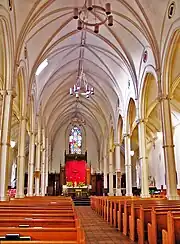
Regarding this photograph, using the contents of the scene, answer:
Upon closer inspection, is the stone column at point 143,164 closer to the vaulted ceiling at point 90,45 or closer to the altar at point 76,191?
the vaulted ceiling at point 90,45

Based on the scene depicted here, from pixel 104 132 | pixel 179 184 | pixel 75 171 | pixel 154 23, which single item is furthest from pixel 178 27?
pixel 75 171

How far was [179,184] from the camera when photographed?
21.8 meters

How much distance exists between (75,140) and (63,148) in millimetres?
1961

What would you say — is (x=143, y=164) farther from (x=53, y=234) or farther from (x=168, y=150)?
(x=53, y=234)

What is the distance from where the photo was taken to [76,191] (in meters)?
28.7

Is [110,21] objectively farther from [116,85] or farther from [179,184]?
[179,184]

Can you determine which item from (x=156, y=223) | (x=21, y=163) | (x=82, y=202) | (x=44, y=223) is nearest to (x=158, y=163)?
(x=82, y=202)

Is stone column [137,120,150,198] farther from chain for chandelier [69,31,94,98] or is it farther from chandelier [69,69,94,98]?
chain for chandelier [69,31,94,98]

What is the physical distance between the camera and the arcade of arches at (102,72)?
12.7 metres

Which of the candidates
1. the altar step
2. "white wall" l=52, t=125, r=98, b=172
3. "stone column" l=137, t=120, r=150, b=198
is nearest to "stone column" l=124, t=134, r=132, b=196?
Result: "stone column" l=137, t=120, r=150, b=198

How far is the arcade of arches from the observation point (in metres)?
12.7

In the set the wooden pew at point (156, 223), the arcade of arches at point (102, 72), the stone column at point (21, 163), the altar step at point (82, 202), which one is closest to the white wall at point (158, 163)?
the arcade of arches at point (102, 72)

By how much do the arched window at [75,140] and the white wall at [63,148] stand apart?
95 centimetres

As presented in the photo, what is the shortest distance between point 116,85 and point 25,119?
8.82m
